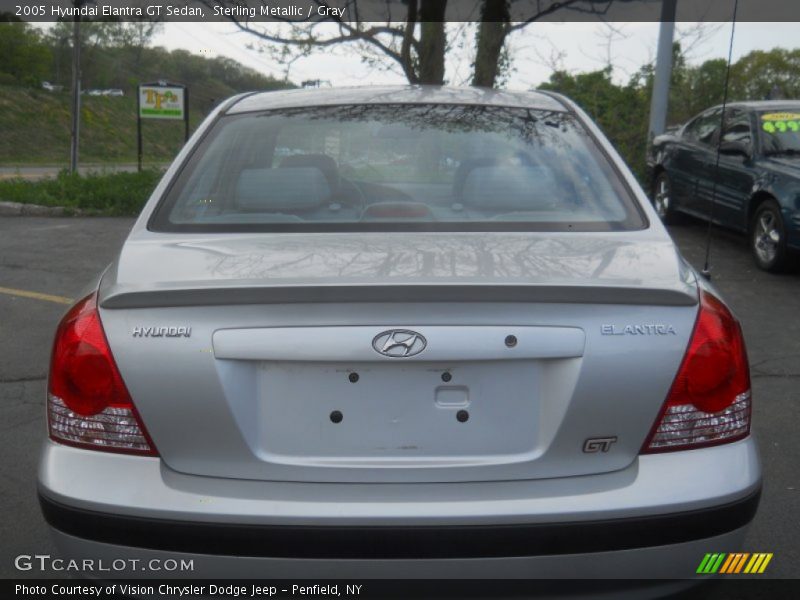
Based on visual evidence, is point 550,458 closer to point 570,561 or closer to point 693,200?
point 570,561

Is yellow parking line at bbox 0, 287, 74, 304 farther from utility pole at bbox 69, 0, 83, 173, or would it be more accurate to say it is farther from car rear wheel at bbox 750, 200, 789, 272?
utility pole at bbox 69, 0, 83, 173

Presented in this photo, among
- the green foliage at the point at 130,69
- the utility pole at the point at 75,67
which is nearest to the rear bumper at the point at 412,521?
the utility pole at the point at 75,67

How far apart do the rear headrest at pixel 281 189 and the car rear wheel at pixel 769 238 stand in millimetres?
6349

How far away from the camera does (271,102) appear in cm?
358

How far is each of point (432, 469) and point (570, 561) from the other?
14.5 inches

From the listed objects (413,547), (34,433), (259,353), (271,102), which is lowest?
(34,433)

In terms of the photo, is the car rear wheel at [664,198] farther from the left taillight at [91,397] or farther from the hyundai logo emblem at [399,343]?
the left taillight at [91,397]

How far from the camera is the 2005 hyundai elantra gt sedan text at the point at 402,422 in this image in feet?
6.86

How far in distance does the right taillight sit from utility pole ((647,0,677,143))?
440 inches

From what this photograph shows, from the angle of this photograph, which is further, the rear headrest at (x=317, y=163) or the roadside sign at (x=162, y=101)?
the roadside sign at (x=162, y=101)

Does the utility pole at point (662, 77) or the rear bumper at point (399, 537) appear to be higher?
the utility pole at point (662, 77)

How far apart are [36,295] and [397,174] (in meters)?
5.00

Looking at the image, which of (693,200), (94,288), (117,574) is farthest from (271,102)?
(693,200)

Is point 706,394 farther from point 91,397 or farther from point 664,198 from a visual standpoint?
point 664,198
